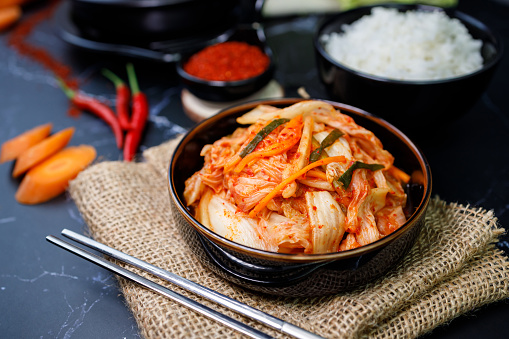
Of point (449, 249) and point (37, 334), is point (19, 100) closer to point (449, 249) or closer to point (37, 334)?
point (37, 334)

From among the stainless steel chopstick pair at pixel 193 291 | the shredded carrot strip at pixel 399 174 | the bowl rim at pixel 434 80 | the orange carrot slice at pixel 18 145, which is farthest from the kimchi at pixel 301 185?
the orange carrot slice at pixel 18 145

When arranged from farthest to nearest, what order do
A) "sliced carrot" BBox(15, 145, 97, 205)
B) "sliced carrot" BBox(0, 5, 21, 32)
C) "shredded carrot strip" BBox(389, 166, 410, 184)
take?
1. "sliced carrot" BBox(0, 5, 21, 32)
2. "sliced carrot" BBox(15, 145, 97, 205)
3. "shredded carrot strip" BBox(389, 166, 410, 184)

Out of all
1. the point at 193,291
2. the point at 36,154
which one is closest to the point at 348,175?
the point at 193,291

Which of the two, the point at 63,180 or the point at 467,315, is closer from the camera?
the point at 467,315

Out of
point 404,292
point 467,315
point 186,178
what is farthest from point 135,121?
point 467,315

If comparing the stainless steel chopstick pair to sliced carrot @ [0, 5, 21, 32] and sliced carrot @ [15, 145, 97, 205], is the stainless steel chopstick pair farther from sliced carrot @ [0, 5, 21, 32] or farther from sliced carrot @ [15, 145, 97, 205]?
sliced carrot @ [0, 5, 21, 32]

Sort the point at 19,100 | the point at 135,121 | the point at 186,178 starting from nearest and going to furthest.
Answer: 1. the point at 186,178
2. the point at 135,121
3. the point at 19,100

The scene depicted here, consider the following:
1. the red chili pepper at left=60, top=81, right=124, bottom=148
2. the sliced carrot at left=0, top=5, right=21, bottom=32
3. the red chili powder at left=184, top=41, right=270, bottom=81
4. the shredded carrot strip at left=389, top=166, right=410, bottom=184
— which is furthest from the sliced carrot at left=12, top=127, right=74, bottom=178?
the sliced carrot at left=0, top=5, right=21, bottom=32

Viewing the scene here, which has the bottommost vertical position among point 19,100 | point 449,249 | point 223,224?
point 19,100
